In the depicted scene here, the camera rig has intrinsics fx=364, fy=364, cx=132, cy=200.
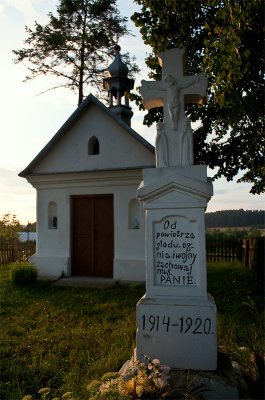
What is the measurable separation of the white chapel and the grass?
1451 mm

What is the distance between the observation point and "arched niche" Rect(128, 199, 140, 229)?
10070 mm

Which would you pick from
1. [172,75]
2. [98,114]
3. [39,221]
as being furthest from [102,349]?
[98,114]

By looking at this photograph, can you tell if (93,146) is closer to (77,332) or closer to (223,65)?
(223,65)

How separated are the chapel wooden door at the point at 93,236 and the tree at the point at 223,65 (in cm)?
283

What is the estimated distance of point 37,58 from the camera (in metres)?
15.6

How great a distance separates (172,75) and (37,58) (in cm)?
1287

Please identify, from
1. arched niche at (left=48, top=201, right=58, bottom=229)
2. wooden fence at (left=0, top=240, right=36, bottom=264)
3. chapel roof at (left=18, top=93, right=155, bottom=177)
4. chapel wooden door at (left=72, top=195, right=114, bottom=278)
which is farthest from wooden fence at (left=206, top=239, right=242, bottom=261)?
chapel roof at (left=18, top=93, right=155, bottom=177)

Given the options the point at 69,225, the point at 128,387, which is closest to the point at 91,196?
the point at 69,225

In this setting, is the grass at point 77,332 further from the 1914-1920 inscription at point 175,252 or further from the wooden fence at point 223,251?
the wooden fence at point 223,251

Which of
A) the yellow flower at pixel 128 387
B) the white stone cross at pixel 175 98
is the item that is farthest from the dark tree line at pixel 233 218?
the yellow flower at pixel 128 387

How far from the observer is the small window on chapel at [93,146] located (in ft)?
35.2

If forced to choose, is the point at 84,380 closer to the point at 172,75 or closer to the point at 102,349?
the point at 102,349

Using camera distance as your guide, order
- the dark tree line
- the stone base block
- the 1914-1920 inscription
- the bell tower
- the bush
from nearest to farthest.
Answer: the stone base block → the 1914-1920 inscription → the bush → the bell tower → the dark tree line

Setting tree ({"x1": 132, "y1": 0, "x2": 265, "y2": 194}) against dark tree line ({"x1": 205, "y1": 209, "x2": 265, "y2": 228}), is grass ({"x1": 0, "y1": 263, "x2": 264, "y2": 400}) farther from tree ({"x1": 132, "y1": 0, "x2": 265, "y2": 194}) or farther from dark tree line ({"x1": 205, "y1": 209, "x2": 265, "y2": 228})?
dark tree line ({"x1": 205, "y1": 209, "x2": 265, "y2": 228})
